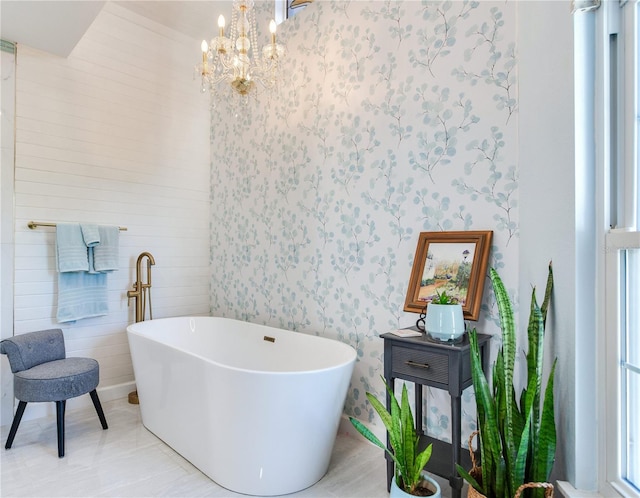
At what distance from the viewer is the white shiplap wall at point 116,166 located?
2900mm

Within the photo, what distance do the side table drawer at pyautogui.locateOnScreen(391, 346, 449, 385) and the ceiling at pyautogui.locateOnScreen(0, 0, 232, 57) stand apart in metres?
2.59

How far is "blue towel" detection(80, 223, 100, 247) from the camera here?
2.99 meters

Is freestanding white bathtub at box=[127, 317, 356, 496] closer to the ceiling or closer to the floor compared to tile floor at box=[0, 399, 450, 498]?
closer to the ceiling

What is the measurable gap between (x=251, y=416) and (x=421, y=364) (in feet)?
2.73

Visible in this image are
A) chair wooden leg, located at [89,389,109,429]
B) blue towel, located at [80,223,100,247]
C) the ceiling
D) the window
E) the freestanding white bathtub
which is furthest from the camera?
blue towel, located at [80,223,100,247]

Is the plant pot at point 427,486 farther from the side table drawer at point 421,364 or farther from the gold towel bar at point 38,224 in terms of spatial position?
the gold towel bar at point 38,224

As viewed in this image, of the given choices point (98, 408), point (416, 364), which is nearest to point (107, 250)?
point (98, 408)

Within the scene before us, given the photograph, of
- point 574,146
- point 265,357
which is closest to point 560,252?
point 574,146

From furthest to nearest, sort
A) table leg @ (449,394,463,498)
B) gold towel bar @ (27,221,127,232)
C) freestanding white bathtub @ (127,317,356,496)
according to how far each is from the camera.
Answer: gold towel bar @ (27,221,127,232) < freestanding white bathtub @ (127,317,356,496) < table leg @ (449,394,463,498)

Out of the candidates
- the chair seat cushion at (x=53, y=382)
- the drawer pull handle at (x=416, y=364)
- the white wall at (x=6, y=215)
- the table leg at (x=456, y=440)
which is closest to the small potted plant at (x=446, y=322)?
the drawer pull handle at (x=416, y=364)

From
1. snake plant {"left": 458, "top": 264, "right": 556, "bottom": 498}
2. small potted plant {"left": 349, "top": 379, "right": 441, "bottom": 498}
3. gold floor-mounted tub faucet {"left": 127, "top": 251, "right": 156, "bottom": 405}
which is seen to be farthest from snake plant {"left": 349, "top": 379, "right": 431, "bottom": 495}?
gold floor-mounted tub faucet {"left": 127, "top": 251, "right": 156, "bottom": 405}

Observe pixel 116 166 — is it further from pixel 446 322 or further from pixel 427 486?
pixel 427 486

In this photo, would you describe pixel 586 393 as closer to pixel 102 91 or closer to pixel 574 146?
pixel 574 146

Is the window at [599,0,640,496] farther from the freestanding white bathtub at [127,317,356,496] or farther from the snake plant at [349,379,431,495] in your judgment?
the freestanding white bathtub at [127,317,356,496]
